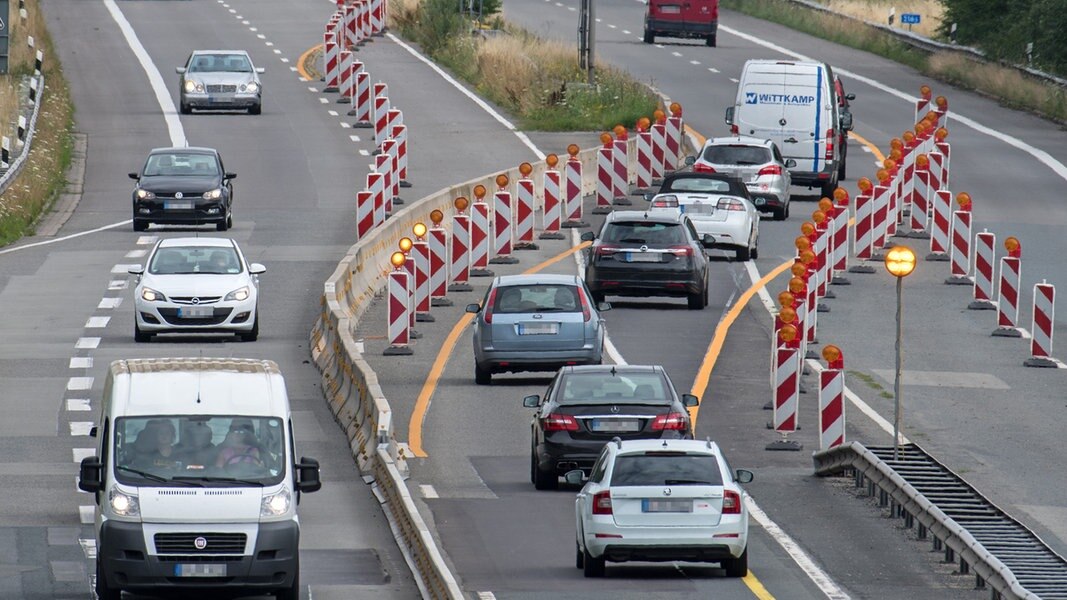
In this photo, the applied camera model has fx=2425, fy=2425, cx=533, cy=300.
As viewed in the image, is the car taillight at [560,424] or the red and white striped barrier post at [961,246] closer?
the car taillight at [560,424]

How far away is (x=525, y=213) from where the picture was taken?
4128cm

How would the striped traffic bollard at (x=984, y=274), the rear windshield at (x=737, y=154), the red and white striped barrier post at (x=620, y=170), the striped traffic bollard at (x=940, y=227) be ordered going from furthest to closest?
the red and white striped barrier post at (x=620, y=170)
the rear windshield at (x=737, y=154)
the striped traffic bollard at (x=940, y=227)
the striped traffic bollard at (x=984, y=274)

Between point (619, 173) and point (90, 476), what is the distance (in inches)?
1185

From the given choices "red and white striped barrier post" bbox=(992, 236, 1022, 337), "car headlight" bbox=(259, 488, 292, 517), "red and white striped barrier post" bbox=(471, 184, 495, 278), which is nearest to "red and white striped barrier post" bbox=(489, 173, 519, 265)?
"red and white striped barrier post" bbox=(471, 184, 495, 278)

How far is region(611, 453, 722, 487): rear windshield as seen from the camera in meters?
18.8

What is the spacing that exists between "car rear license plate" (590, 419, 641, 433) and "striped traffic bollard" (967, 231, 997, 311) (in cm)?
1447

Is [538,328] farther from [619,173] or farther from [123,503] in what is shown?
[619,173]

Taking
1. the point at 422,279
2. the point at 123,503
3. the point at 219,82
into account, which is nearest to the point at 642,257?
the point at 422,279

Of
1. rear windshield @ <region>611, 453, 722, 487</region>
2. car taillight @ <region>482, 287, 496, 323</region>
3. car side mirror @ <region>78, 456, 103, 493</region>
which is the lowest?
car taillight @ <region>482, 287, 496, 323</region>

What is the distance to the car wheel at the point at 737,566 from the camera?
1886cm

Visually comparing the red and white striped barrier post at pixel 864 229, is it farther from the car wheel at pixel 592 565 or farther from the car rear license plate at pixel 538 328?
the car wheel at pixel 592 565

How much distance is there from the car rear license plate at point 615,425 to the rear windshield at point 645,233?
456 inches

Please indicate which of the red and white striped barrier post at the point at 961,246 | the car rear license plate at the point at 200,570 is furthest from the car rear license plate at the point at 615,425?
the red and white striped barrier post at the point at 961,246

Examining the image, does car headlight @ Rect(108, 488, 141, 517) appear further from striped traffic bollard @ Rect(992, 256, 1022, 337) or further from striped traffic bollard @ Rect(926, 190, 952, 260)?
striped traffic bollard @ Rect(926, 190, 952, 260)
